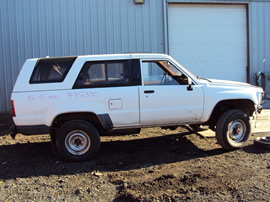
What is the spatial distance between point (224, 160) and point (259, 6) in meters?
9.85

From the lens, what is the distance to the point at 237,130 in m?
5.29

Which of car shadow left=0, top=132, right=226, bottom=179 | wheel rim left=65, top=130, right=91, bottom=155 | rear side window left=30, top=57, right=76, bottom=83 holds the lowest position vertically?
car shadow left=0, top=132, right=226, bottom=179

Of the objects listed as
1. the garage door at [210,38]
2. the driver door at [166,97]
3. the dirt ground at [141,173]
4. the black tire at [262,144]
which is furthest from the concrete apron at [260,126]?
the garage door at [210,38]

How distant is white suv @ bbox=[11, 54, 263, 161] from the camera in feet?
15.4

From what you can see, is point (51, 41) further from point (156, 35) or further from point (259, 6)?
point (259, 6)

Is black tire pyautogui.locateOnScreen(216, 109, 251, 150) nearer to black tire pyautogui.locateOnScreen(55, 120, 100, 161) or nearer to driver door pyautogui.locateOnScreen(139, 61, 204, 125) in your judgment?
driver door pyautogui.locateOnScreen(139, 61, 204, 125)

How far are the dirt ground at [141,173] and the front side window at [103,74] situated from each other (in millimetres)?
1542

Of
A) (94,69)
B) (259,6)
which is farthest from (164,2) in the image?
(94,69)

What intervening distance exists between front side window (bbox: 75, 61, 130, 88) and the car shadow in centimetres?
154

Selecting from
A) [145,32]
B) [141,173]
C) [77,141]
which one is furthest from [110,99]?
[145,32]

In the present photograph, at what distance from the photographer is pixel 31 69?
15.7 ft

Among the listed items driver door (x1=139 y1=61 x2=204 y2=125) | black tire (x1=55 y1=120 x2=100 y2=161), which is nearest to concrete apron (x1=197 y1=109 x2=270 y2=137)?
driver door (x1=139 y1=61 x2=204 y2=125)

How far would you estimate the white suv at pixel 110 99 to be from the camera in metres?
4.68

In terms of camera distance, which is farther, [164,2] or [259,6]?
[259,6]
